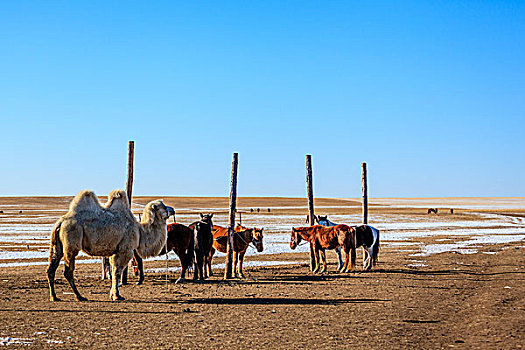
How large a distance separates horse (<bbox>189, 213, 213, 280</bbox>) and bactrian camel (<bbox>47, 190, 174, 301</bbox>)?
282 cm

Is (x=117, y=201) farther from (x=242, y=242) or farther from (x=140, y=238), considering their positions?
(x=242, y=242)

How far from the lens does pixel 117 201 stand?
572 inches

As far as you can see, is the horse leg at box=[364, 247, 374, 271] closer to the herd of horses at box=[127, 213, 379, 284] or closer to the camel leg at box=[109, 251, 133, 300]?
the herd of horses at box=[127, 213, 379, 284]

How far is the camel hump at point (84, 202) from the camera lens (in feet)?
44.8

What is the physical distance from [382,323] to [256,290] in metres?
5.27

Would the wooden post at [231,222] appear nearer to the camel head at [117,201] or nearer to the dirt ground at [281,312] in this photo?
the dirt ground at [281,312]

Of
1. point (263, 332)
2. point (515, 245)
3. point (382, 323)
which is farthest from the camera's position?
point (515, 245)

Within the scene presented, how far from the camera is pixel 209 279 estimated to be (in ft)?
59.7

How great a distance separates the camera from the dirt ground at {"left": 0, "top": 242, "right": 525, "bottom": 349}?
9562 mm

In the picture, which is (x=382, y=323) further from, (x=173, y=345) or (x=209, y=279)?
(x=209, y=279)

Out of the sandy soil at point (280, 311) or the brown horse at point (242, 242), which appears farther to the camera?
the brown horse at point (242, 242)

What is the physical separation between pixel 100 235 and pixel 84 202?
0.89m

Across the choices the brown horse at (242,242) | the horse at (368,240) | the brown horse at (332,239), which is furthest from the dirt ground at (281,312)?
the horse at (368,240)

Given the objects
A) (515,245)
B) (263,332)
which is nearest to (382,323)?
(263,332)
